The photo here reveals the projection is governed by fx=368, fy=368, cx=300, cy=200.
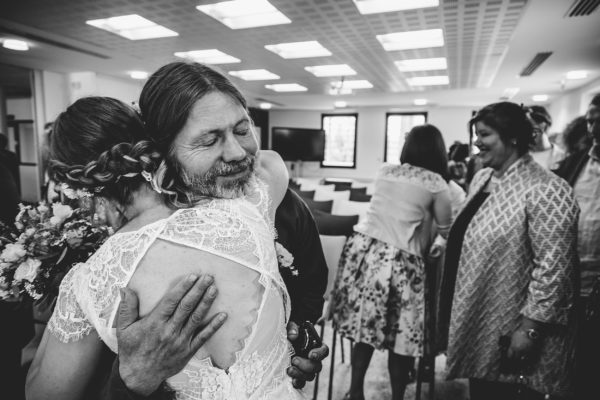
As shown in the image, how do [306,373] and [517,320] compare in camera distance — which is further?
[517,320]

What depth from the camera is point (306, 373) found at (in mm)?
990

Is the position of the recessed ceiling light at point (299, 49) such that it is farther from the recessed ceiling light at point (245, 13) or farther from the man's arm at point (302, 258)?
the man's arm at point (302, 258)

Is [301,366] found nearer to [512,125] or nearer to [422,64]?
[512,125]

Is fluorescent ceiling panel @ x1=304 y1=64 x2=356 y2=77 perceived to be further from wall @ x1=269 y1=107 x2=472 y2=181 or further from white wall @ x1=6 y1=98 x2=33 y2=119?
white wall @ x1=6 y1=98 x2=33 y2=119

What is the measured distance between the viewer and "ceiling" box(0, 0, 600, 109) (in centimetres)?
413

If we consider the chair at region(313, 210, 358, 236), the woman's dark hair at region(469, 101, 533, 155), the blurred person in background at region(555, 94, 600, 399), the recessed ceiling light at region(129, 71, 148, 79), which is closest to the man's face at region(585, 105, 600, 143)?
the blurred person in background at region(555, 94, 600, 399)

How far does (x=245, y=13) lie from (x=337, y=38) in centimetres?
136

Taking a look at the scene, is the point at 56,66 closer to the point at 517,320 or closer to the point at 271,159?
the point at 271,159

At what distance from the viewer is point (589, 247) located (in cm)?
213

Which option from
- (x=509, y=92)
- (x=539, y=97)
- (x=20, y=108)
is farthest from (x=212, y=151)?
(x=20, y=108)

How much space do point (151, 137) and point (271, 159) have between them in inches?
16.1

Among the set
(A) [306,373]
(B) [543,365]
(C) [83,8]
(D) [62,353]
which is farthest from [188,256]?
(C) [83,8]

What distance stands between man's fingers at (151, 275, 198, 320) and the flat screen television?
42.5 ft

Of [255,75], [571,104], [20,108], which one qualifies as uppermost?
[255,75]
